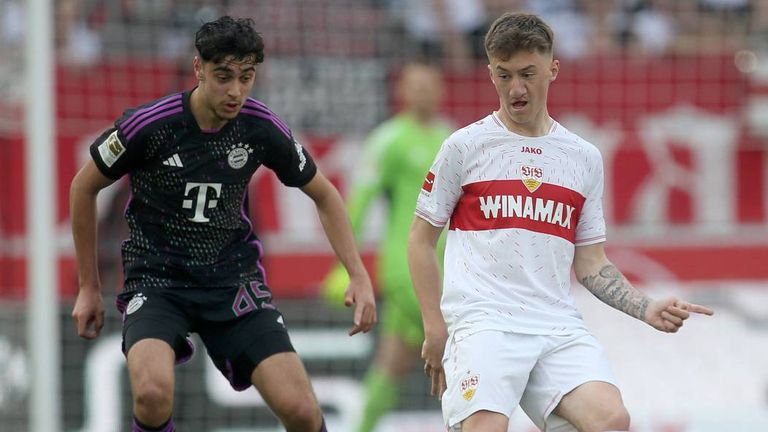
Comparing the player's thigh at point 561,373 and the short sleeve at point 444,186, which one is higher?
the short sleeve at point 444,186

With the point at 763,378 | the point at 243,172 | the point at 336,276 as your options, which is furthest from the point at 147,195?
the point at 763,378

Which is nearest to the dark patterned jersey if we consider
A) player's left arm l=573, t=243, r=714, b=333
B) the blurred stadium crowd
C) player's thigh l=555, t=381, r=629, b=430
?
player's left arm l=573, t=243, r=714, b=333

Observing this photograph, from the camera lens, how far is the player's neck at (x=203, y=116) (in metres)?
5.05

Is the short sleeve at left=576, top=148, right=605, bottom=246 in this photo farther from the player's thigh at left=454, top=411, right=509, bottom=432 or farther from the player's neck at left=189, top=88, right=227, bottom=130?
the player's neck at left=189, top=88, right=227, bottom=130

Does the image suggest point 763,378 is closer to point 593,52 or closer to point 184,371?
point 593,52

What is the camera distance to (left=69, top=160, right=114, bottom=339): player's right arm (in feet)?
16.7

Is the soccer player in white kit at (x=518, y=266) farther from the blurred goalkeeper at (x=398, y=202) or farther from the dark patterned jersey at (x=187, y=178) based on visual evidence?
the blurred goalkeeper at (x=398, y=202)

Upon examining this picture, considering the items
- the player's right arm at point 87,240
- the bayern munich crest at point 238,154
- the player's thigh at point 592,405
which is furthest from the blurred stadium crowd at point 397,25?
the player's thigh at point 592,405

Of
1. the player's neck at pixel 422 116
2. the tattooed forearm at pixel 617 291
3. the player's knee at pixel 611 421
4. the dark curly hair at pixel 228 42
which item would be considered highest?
the dark curly hair at pixel 228 42

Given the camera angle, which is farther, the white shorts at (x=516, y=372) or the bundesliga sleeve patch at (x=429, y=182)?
the bundesliga sleeve patch at (x=429, y=182)

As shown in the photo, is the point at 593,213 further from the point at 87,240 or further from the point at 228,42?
the point at 87,240

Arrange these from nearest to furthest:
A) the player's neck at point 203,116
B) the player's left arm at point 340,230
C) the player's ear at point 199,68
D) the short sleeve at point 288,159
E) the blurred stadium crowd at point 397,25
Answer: the player's ear at point 199,68
the player's neck at point 203,116
the short sleeve at point 288,159
the player's left arm at point 340,230
the blurred stadium crowd at point 397,25

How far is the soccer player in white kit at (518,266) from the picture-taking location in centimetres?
458

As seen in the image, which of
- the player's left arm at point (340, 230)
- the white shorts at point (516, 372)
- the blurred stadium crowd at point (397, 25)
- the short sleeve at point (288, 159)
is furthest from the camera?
the blurred stadium crowd at point (397, 25)
